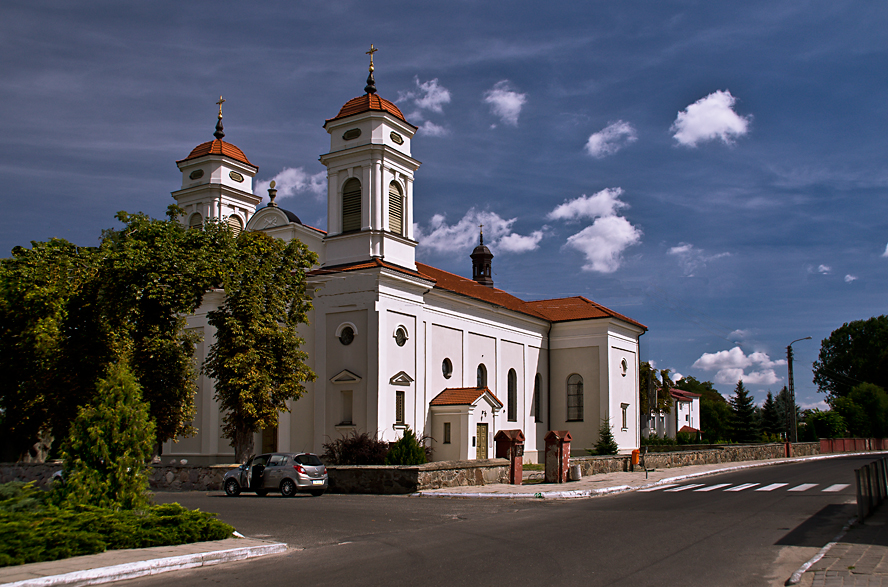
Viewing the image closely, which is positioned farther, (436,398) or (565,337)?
(565,337)

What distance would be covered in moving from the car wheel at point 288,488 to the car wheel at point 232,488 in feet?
6.08

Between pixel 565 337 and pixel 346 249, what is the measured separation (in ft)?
58.7

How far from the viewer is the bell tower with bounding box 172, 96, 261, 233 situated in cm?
3584

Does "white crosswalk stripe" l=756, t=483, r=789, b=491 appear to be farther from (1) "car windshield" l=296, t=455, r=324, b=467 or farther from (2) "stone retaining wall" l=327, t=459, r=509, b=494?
(1) "car windshield" l=296, t=455, r=324, b=467

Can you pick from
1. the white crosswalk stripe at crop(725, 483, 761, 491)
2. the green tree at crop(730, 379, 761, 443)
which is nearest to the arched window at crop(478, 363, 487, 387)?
the white crosswalk stripe at crop(725, 483, 761, 491)

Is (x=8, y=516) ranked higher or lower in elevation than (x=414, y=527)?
higher

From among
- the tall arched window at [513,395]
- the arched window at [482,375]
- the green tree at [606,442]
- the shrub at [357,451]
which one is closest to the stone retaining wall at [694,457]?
the green tree at [606,442]

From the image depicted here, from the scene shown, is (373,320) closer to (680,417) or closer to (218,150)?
(218,150)

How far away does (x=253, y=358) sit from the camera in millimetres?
23688

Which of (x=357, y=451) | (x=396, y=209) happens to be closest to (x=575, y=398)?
(x=396, y=209)

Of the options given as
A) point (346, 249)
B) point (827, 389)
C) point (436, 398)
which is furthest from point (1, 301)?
point (827, 389)

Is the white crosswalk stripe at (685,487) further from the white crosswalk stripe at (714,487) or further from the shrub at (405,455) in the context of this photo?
the shrub at (405,455)

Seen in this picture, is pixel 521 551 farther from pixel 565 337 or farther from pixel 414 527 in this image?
pixel 565 337

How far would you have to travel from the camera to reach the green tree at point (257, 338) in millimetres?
23766
